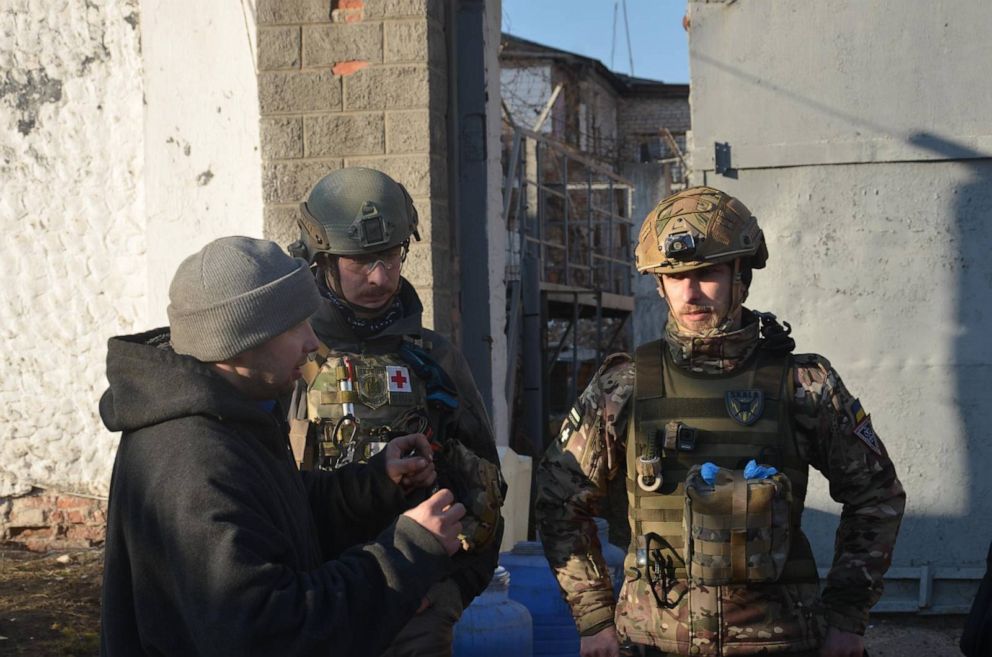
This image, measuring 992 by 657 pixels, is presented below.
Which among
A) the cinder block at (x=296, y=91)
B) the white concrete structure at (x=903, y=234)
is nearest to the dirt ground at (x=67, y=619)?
the white concrete structure at (x=903, y=234)

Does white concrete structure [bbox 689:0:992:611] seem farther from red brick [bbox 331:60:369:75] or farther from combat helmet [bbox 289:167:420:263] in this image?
combat helmet [bbox 289:167:420:263]

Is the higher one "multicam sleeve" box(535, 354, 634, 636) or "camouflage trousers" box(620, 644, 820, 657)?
"multicam sleeve" box(535, 354, 634, 636)

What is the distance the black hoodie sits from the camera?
76.5 inches

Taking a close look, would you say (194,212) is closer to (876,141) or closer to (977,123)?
(876,141)

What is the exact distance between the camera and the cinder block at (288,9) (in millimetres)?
4949

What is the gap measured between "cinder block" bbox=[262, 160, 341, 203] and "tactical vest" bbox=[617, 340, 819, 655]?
2.38 meters

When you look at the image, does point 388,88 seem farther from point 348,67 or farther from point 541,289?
point 541,289

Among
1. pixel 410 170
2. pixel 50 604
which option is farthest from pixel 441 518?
pixel 50 604

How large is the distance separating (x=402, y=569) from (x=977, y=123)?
4480 mm

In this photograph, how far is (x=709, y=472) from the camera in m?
2.79

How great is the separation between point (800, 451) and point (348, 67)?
2792mm

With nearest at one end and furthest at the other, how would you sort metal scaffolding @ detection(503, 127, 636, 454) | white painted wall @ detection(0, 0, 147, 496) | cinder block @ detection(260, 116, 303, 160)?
cinder block @ detection(260, 116, 303, 160)
white painted wall @ detection(0, 0, 147, 496)
metal scaffolding @ detection(503, 127, 636, 454)

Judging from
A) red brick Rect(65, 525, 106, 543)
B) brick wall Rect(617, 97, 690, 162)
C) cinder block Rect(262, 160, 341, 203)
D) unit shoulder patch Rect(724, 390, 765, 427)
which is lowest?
red brick Rect(65, 525, 106, 543)

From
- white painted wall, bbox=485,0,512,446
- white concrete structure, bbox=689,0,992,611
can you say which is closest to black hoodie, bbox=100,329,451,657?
white painted wall, bbox=485,0,512,446
